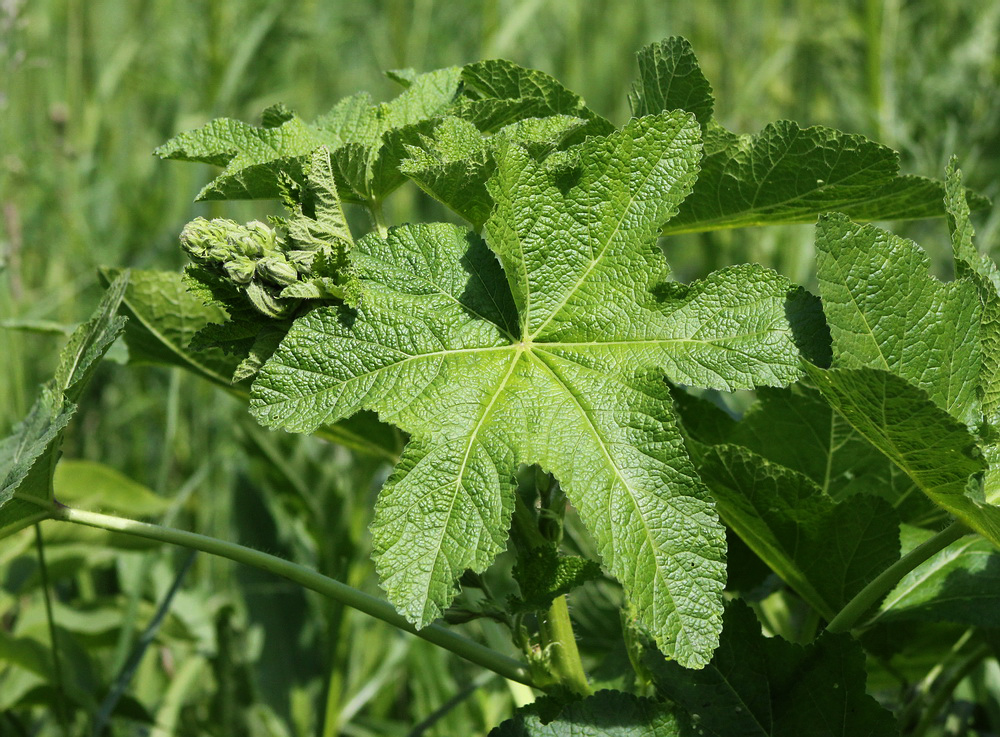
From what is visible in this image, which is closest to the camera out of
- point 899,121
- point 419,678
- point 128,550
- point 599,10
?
point 128,550

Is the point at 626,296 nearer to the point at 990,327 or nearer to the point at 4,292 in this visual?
the point at 990,327

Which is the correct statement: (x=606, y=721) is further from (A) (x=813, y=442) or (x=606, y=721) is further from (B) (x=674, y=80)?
(B) (x=674, y=80)

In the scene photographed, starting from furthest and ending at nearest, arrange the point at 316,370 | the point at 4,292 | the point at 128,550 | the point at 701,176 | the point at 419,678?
the point at 4,292, the point at 419,678, the point at 128,550, the point at 701,176, the point at 316,370

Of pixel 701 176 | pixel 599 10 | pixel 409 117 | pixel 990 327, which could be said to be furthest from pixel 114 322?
pixel 599 10

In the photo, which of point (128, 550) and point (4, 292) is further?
point (4, 292)

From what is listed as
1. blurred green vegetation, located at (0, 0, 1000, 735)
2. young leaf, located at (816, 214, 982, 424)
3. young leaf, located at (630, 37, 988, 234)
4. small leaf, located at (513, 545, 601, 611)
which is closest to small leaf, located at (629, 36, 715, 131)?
young leaf, located at (630, 37, 988, 234)

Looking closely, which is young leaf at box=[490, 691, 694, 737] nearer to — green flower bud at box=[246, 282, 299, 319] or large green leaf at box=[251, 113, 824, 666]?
large green leaf at box=[251, 113, 824, 666]

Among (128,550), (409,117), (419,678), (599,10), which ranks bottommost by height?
(419,678)
